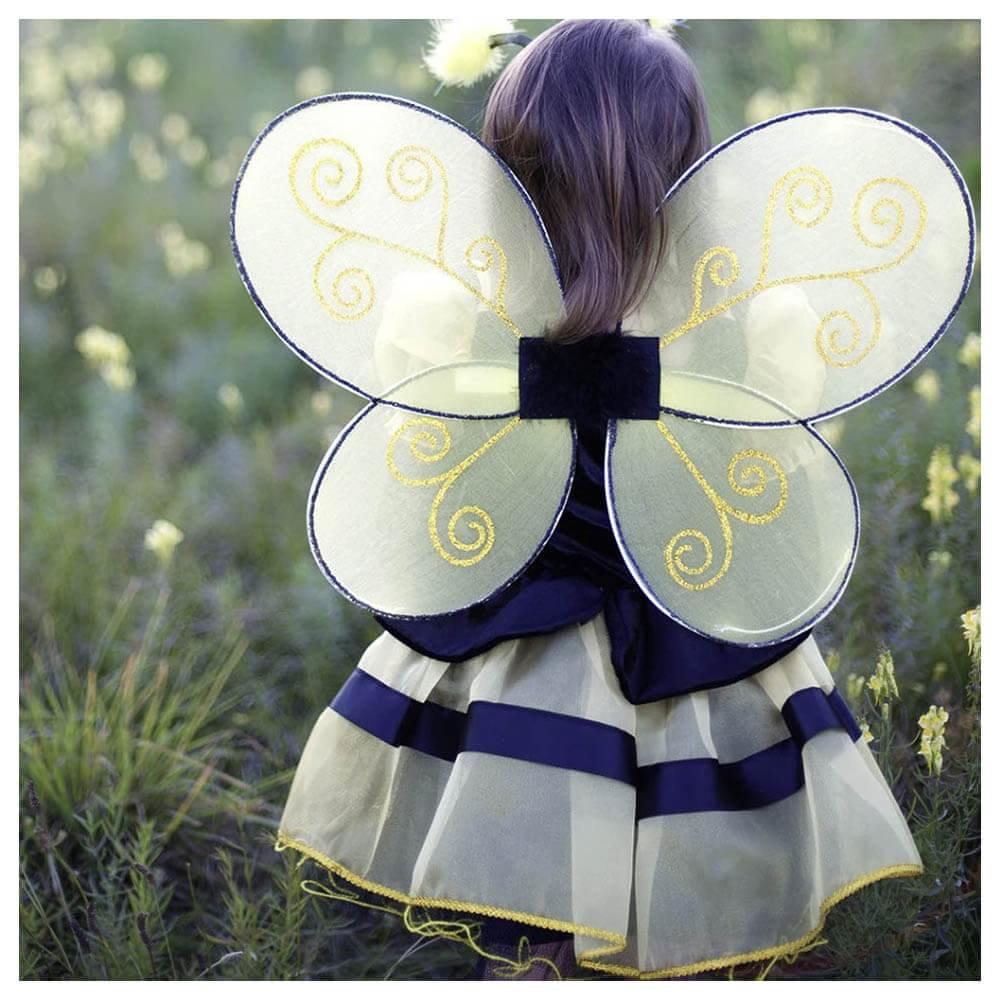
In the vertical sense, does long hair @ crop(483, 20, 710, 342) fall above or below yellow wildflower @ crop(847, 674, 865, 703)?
above

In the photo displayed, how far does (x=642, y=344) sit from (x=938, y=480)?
0.76 metres

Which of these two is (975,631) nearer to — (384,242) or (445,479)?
(445,479)

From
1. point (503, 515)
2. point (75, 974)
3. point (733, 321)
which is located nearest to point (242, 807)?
point (75, 974)

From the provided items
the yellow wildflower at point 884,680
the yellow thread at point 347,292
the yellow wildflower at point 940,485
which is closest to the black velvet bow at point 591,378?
the yellow thread at point 347,292

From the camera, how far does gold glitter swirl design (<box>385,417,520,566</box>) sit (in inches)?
56.0

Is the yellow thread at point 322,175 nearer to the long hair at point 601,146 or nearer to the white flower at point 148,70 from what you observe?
the long hair at point 601,146

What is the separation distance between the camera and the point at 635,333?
142cm

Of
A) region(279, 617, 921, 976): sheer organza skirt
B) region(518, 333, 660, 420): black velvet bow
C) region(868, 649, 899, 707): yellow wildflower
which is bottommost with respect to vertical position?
region(279, 617, 921, 976): sheer organza skirt

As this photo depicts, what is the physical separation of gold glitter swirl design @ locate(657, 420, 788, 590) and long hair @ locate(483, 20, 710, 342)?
0.61 ft

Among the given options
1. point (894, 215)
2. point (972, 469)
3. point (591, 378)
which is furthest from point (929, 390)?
point (591, 378)

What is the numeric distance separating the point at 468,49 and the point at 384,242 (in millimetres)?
321

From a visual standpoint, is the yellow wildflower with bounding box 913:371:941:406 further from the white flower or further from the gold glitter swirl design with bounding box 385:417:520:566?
the white flower

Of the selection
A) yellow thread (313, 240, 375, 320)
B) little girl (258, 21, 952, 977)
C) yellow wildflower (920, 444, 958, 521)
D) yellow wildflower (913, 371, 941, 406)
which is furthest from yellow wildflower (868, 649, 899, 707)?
yellow thread (313, 240, 375, 320)

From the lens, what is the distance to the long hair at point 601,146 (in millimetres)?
1409
